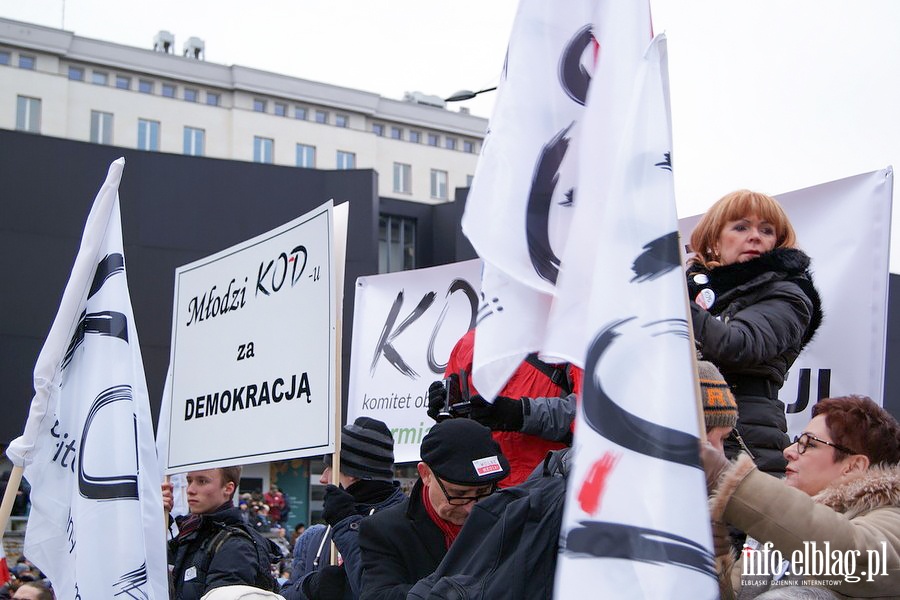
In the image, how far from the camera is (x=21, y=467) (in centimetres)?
425

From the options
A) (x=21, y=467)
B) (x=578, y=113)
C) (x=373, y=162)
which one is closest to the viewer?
(x=578, y=113)

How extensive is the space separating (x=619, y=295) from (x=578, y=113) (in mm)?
820

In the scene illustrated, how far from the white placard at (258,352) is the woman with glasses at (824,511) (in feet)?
6.29

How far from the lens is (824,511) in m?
2.22

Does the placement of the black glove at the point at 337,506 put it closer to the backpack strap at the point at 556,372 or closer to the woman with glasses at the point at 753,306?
the backpack strap at the point at 556,372

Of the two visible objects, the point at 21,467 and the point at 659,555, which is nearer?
the point at 659,555

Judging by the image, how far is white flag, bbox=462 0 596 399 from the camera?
2.48 meters

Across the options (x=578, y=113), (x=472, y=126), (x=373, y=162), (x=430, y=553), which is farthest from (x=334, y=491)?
(x=472, y=126)

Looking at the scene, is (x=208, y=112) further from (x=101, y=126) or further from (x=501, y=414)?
(x=501, y=414)

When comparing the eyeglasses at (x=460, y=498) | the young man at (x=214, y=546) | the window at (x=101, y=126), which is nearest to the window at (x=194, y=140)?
the window at (x=101, y=126)

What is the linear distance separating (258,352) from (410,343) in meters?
2.73

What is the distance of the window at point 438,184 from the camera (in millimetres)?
56906

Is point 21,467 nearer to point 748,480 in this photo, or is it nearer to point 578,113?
point 578,113

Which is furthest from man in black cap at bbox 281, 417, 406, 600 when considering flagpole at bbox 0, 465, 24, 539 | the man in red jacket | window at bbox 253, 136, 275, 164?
window at bbox 253, 136, 275, 164
